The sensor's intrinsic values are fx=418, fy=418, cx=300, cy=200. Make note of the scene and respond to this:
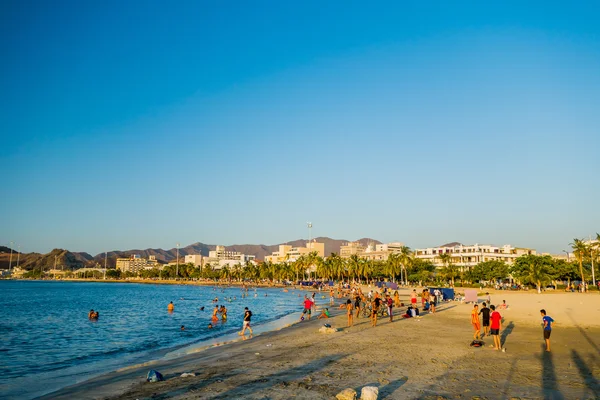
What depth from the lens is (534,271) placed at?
77562 mm

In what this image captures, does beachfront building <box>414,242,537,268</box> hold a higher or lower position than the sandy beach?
higher

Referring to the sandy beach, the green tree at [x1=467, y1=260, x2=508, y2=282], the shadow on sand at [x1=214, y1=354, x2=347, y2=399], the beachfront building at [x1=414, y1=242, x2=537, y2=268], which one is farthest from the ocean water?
the beachfront building at [x1=414, y1=242, x2=537, y2=268]

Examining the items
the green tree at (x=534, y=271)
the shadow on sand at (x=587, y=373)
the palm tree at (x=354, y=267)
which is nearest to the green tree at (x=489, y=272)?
the green tree at (x=534, y=271)

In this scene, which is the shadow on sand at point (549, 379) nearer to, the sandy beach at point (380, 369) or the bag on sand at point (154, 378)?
the sandy beach at point (380, 369)

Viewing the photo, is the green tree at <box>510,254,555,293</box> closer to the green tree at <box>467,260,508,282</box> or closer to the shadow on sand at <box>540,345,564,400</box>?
the green tree at <box>467,260,508,282</box>

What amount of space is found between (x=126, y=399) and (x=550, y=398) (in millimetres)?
12310

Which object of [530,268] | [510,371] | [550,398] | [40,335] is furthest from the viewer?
[530,268]

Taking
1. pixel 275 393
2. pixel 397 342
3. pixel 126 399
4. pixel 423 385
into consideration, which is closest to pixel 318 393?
pixel 275 393

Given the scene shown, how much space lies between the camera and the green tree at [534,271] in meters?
77.0

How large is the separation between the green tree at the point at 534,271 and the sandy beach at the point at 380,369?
192 ft

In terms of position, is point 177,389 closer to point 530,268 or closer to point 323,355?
point 323,355

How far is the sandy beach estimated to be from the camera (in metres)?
12.7

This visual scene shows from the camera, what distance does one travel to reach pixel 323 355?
18797 millimetres

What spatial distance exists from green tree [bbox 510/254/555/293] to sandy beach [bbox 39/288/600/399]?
192ft
